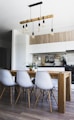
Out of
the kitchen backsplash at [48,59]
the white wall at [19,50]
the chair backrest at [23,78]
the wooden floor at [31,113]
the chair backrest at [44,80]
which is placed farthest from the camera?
the kitchen backsplash at [48,59]

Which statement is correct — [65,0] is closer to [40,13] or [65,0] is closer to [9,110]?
[40,13]

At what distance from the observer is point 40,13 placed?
3785mm

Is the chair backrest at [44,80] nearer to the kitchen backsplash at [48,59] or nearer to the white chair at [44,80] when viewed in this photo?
the white chair at [44,80]

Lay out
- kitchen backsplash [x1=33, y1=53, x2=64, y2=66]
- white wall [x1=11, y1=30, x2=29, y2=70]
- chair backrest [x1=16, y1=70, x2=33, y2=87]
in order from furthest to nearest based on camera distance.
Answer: kitchen backsplash [x1=33, y1=53, x2=64, y2=66], white wall [x1=11, y1=30, x2=29, y2=70], chair backrest [x1=16, y1=70, x2=33, y2=87]

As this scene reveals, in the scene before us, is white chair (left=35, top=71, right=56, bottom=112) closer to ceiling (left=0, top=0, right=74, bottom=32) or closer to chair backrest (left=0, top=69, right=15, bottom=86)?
chair backrest (left=0, top=69, right=15, bottom=86)

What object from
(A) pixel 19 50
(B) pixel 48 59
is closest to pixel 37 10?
(A) pixel 19 50

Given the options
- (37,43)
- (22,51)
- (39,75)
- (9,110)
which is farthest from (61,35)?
(9,110)

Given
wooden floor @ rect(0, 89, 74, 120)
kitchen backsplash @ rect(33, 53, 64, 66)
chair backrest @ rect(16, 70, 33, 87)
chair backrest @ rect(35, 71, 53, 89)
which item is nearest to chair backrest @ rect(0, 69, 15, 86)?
chair backrest @ rect(16, 70, 33, 87)

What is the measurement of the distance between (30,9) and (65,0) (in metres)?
0.98

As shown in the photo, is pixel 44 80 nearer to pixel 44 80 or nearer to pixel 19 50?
pixel 44 80

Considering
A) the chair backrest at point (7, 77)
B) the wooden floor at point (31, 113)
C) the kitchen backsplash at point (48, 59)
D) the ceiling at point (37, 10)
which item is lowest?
the wooden floor at point (31, 113)

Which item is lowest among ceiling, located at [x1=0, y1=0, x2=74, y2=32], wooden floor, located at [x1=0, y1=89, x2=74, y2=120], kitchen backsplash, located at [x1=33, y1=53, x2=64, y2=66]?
wooden floor, located at [x1=0, y1=89, x2=74, y2=120]

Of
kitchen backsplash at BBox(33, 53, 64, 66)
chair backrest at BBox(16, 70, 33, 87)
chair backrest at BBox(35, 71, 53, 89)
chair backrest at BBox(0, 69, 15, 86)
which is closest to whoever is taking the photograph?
chair backrest at BBox(35, 71, 53, 89)

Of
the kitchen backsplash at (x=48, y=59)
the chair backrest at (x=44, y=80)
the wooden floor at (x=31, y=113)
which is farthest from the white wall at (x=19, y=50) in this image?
the chair backrest at (x=44, y=80)
